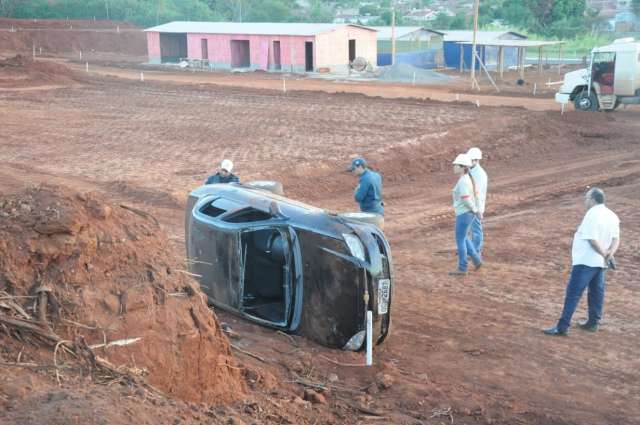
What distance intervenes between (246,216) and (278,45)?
44.4 meters

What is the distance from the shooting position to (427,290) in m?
11.2

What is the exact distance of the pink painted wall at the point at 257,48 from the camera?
51125mm

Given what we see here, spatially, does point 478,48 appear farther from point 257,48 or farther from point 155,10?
point 155,10

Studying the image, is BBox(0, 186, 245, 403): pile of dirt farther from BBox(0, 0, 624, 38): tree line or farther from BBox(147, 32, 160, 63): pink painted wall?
BBox(0, 0, 624, 38): tree line

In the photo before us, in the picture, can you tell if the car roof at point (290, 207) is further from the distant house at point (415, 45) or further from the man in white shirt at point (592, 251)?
the distant house at point (415, 45)

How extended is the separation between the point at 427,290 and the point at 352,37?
4374 centimetres

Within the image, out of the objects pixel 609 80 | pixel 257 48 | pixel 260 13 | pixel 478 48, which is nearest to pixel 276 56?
pixel 257 48

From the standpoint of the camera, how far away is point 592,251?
9141 millimetres

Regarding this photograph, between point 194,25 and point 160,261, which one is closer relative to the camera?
point 160,261

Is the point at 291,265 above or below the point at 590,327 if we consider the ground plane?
above

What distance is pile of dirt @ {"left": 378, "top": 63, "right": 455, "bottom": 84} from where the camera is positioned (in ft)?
148

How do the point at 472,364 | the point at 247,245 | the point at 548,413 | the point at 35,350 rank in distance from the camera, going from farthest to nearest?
the point at 247,245 < the point at 472,364 < the point at 548,413 < the point at 35,350

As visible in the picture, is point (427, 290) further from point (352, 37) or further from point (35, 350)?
point (352, 37)

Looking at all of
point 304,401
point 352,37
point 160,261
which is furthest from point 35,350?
point 352,37
